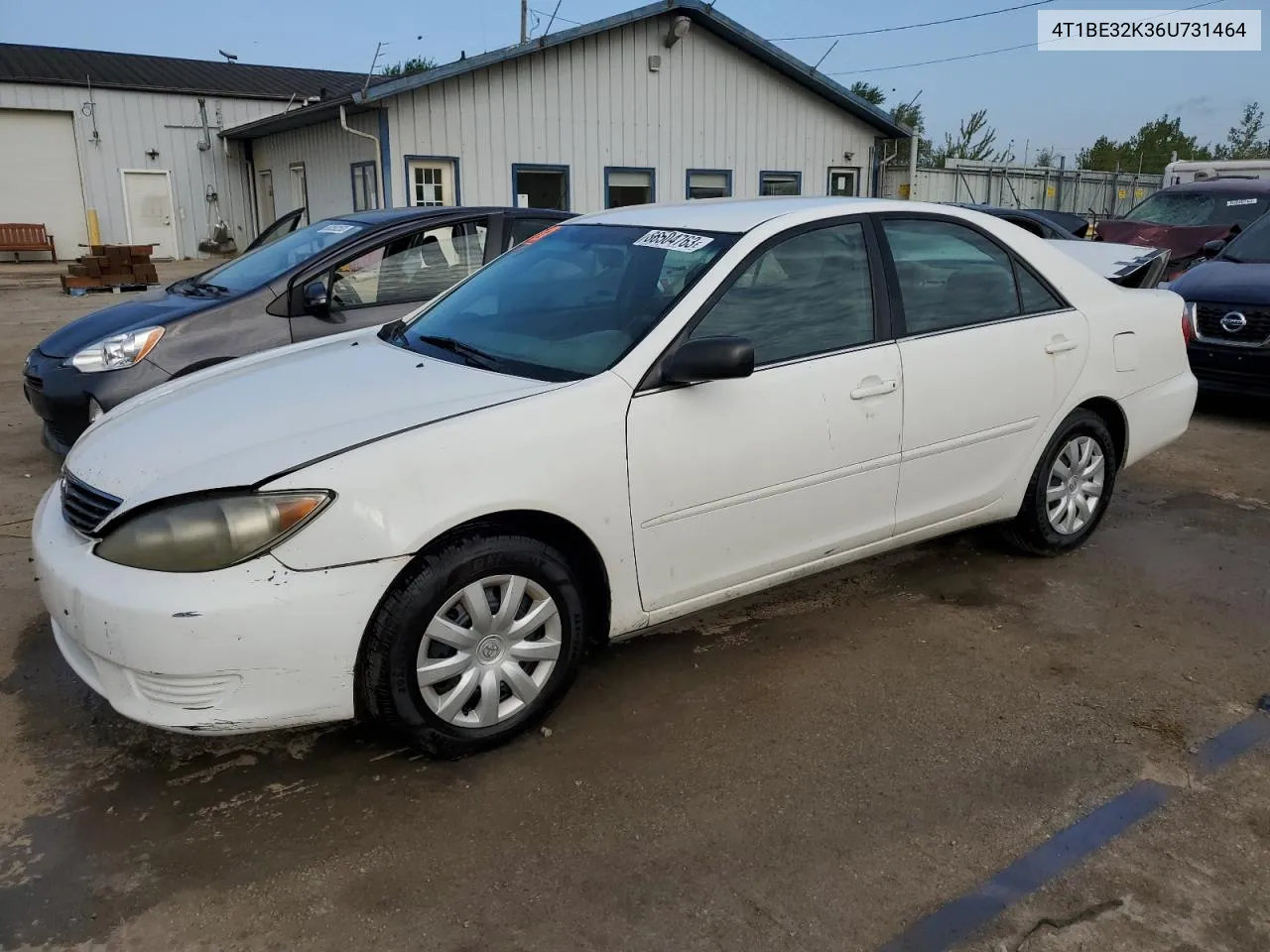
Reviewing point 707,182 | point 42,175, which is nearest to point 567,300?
point 707,182

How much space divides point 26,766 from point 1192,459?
668cm

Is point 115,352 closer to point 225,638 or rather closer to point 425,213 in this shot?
point 425,213

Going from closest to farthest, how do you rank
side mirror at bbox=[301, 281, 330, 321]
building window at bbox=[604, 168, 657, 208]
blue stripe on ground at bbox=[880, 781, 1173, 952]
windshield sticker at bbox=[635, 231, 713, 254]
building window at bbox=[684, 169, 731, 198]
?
1. blue stripe on ground at bbox=[880, 781, 1173, 952]
2. windshield sticker at bbox=[635, 231, 713, 254]
3. side mirror at bbox=[301, 281, 330, 321]
4. building window at bbox=[604, 168, 657, 208]
5. building window at bbox=[684, 169, 731, 198]

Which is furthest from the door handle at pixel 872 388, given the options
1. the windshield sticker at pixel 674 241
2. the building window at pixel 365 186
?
the building window at pixel 365 186

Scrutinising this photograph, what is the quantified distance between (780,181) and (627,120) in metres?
3.62

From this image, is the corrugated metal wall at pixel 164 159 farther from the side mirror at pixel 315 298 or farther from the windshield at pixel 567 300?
the windshield at pixel 567 300

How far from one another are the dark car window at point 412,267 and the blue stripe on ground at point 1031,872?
4.35m

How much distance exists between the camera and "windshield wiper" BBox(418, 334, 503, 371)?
342 centimetres

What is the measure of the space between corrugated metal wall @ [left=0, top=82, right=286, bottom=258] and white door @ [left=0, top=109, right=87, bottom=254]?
1.00 feet

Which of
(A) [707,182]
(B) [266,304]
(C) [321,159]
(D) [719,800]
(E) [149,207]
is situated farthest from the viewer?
(E) [149,207]

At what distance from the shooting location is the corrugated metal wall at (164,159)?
23875 millimetres

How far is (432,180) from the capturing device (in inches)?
648

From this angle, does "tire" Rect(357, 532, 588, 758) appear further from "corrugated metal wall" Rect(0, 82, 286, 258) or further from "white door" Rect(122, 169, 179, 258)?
"white door" Rect(122, 169, 179, 258)

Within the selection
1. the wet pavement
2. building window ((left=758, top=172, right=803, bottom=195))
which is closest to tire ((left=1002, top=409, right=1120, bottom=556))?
the wet pavement
